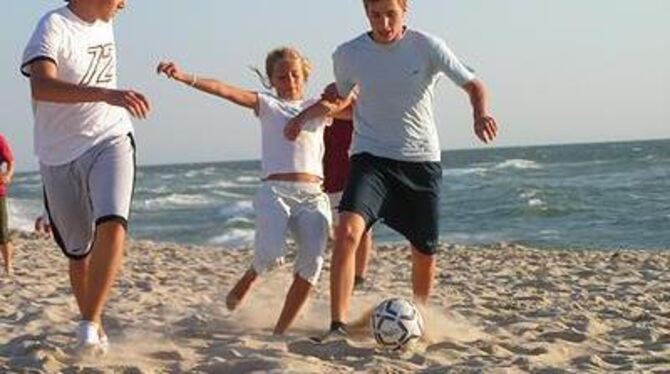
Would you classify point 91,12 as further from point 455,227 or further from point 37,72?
point 455,227

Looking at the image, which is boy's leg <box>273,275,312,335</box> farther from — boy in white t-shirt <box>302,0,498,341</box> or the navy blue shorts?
the navy blue shorts

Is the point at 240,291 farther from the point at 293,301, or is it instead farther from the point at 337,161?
the point at 337,161

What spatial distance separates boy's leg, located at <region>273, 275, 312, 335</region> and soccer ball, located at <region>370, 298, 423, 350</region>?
0.47 meters

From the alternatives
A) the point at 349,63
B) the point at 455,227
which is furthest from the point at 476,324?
the point at 455,227

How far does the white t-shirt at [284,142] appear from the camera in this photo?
5.56 m

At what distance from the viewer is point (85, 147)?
14.8 ft

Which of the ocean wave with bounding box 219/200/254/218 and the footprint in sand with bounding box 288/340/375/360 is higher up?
the footprint in sand with bounding box 288/340/375/360

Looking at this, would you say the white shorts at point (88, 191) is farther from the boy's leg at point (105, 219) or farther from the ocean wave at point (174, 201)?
the ocean wave at point (174, 201)

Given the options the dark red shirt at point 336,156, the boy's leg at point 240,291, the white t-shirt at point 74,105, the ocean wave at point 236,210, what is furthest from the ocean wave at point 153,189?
the white t-shirt at point 74,105

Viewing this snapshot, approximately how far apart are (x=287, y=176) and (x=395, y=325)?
1169 mm

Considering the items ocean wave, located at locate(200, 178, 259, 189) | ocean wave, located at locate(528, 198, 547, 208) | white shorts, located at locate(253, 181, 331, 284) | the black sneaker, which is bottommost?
ocean wave, located at locate(200, 178, 259, 189)

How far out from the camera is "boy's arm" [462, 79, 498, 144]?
16.0 feet

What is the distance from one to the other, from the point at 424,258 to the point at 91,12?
221 cm

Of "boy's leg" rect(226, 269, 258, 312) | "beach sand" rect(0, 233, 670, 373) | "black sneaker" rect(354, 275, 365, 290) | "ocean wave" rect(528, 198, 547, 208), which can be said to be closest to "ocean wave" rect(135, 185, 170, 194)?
"ocean wave" rect(528, 198, 547, 208)
